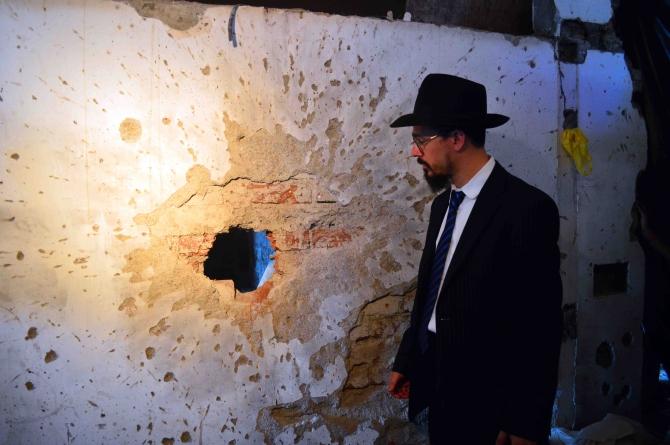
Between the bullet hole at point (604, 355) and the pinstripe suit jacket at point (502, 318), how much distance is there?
1514 millimetres

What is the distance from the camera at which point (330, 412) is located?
2098mm

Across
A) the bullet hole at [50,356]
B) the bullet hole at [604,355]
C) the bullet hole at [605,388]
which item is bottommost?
the bullet hole at [605,388]

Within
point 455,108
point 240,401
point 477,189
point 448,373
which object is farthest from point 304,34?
point 240,401

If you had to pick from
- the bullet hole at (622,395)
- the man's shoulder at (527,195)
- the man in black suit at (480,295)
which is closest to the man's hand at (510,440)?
the man in black suit at (480,295)

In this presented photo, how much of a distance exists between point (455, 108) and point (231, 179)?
1046mm

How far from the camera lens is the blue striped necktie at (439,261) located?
1.61m

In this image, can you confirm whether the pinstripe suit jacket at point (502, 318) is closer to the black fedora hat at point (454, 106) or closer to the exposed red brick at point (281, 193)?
the black fedora hat at point (454, 106)

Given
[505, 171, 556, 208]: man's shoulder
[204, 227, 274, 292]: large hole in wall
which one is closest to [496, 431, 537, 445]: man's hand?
[505, 171, 556, 208]: man's shoulder

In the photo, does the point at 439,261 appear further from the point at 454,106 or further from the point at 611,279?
the point at 611,279

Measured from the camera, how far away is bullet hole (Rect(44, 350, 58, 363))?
1.74 m

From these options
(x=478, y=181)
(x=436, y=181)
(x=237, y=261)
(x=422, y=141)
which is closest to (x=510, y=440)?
(x=478, y=181)

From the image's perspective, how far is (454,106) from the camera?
1.55 meters

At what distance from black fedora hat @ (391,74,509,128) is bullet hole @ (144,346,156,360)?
1.51m

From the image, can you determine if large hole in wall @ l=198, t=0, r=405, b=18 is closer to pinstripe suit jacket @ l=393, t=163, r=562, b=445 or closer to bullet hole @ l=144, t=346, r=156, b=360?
pinstripe suit jacket @ l=393, t=163, r=562, b=445
